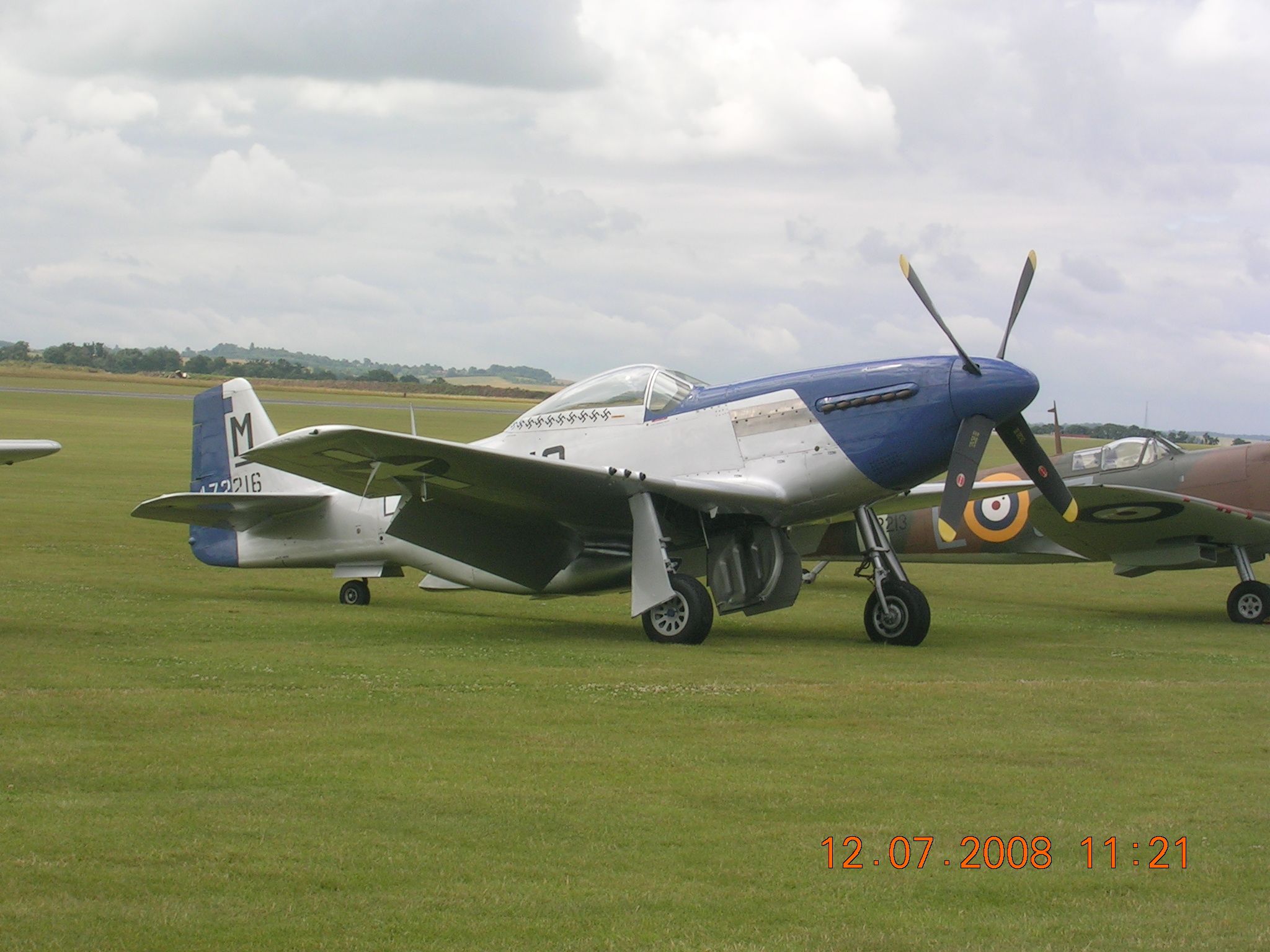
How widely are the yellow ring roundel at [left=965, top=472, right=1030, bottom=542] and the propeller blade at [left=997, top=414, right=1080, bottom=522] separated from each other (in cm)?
322

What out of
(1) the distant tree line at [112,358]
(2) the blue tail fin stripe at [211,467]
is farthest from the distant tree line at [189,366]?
(2) the blue tail fin stripe at [211,467]

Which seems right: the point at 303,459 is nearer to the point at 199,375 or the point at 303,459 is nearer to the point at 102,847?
the point at 102,847

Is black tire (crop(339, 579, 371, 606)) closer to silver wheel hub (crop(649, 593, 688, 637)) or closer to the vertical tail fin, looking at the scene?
the vertical tail fin

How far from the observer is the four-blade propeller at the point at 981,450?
10555 millimetres

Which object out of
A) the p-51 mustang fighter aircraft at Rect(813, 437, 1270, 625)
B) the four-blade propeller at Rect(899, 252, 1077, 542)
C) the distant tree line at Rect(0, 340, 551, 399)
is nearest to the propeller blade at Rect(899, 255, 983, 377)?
the four-blade propeller at Rect(899, 252, 1077, 542)

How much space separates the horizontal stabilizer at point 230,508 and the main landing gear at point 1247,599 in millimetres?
9522

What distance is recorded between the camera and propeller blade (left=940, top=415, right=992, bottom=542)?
10539 mm

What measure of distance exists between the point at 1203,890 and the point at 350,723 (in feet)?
13.7

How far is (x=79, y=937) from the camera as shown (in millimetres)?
3840

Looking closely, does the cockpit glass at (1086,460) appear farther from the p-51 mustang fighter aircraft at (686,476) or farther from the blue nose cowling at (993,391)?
the blue nose cowling at (993,391)

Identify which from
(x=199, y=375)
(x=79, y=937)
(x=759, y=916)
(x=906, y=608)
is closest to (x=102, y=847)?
(x=79, y=937)

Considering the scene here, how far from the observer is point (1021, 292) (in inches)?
454

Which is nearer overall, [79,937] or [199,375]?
[79,937]
